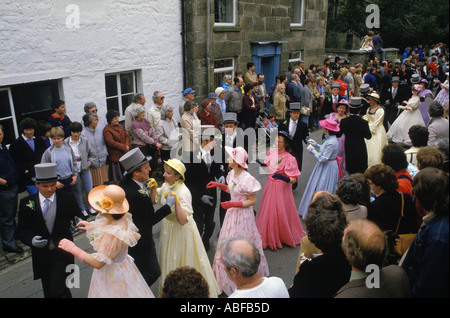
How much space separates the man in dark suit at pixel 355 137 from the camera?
23.1 feet

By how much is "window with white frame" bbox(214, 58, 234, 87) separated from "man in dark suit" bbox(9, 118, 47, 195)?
23.8 ft

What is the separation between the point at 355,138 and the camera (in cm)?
710

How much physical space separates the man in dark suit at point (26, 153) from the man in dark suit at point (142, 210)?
2712 mm

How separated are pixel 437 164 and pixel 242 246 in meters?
3.20

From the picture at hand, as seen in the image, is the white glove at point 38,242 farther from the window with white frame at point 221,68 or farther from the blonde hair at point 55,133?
the window with white frame at point 221,68

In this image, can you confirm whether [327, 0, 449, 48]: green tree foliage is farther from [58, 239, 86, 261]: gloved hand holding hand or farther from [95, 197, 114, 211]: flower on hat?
[58, 239, 86, 261]: gloved hand holding hand

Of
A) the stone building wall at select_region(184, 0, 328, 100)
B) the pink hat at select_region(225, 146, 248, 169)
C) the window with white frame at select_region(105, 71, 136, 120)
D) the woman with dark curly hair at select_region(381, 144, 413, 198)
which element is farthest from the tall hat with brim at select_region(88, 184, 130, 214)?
the stone building wall at select_region(184, 0, 328, 100)

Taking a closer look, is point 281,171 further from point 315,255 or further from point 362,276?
point 362,276

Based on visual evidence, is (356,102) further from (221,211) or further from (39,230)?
(39,230)

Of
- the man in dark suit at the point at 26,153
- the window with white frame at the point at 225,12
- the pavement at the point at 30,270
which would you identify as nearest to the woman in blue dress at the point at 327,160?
the pavement at the point at 30,270

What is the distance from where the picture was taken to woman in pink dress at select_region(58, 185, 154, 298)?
3.37 meters

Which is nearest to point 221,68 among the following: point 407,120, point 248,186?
point 407,120

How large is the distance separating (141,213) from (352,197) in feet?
7.56

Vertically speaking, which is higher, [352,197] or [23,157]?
[352,197]
